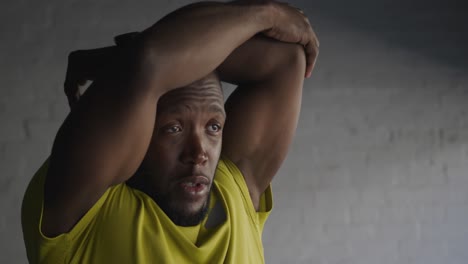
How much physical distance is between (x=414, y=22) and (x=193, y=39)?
92.5 inches

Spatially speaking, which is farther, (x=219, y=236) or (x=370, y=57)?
(x=370, y=57)

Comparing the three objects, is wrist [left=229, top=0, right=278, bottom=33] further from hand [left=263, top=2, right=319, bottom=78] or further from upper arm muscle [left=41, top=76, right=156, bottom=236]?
upper arm muscle [left=41, top=76, right=156, bottom=236]

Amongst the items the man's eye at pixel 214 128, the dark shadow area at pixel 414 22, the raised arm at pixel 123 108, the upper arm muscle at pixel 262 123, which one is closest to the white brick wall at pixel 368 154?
the dark shadow area at pixel 414 22

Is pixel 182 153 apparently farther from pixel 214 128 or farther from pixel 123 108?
pixel 123 108

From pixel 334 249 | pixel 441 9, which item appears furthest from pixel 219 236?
pixel 441 9

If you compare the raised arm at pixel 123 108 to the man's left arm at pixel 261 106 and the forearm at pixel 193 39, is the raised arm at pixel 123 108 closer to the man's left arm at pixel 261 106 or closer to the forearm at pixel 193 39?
the forearm at pixel 193 39

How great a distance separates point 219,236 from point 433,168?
217 cm

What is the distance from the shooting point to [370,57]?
3.02 metres

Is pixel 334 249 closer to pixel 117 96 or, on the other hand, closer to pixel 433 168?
pixel 433 168

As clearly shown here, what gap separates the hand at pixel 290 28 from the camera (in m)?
1.16

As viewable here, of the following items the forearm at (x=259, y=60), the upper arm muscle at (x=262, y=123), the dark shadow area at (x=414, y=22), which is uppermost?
the forearm at (x=259, y=60)

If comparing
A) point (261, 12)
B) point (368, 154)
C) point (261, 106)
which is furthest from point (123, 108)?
point (368, 154)

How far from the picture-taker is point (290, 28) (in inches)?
46.8

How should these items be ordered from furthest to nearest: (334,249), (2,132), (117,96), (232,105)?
(334,249) < (2,132) < (232,105) < (117,96)
